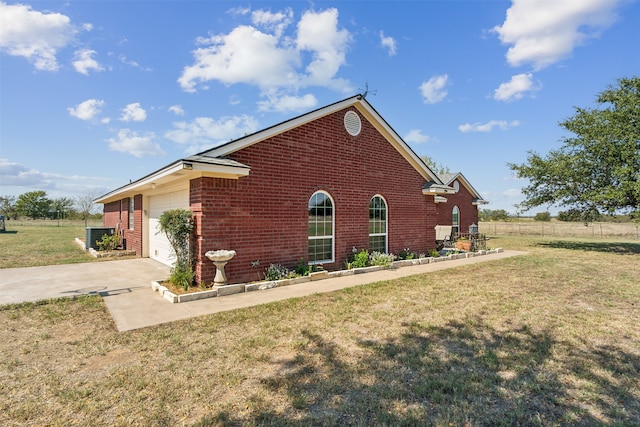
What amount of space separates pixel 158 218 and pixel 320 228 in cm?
694

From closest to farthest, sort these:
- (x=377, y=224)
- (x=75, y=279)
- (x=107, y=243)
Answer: (x=75, y=279)
(x=377, y=224)
(x=107, y=243)

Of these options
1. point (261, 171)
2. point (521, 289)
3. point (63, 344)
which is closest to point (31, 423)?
point (63, 344)

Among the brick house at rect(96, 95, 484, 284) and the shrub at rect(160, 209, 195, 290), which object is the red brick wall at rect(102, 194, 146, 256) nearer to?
the brick house at rect(96, 95, 484, 284)

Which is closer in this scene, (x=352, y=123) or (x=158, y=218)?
(x=352, y=123)

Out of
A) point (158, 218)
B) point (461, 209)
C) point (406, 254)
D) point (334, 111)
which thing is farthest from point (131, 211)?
point (461, 209)

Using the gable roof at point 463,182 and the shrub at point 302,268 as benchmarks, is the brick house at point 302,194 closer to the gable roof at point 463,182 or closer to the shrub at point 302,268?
the shrub at point 302,268

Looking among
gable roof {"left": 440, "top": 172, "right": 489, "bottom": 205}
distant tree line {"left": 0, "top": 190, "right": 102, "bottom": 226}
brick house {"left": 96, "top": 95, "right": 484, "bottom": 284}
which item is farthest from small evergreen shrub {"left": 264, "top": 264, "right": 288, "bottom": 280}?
distant tree line {"left": 0, "top": 190, "right": 102, "bottom": 226}

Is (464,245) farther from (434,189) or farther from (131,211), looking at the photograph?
(131,211)

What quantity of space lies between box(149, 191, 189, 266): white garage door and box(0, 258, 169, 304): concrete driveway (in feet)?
1.77

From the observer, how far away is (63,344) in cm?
440

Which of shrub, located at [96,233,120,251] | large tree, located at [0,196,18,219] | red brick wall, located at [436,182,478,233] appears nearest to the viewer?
shrub, located at [96,233,120,251]

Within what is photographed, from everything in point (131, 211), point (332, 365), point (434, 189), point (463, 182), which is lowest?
point (332, 365)

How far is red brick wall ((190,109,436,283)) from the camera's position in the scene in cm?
763

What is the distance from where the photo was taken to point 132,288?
7707 mm
